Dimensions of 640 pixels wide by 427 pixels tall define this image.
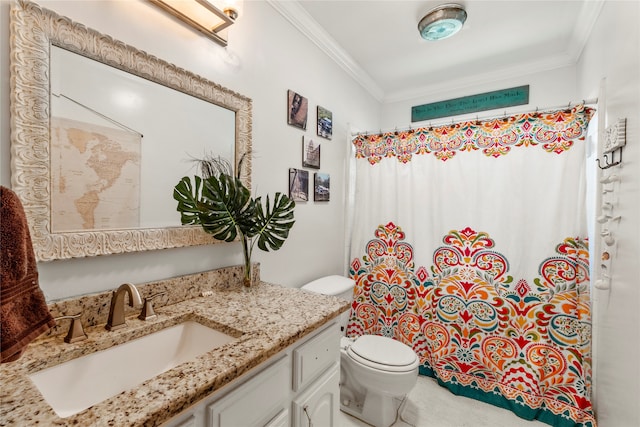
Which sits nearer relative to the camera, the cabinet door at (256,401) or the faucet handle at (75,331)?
the cabinet door at (256,401)

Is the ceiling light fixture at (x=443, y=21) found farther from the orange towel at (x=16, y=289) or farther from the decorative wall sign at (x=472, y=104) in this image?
the orange towel at (x=16, y=289)

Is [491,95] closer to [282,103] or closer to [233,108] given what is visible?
[282,103]

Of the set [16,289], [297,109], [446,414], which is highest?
[297,109]

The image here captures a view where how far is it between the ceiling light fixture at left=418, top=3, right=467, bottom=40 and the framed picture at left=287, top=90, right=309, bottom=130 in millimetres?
938

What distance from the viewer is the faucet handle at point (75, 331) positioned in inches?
32.7

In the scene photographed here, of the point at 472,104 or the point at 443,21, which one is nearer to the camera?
the point at 443,21

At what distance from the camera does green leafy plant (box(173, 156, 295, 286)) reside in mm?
1145

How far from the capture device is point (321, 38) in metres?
2.05

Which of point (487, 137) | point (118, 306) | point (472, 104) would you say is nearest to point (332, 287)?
point (118, 306)

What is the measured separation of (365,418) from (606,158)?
77.5 inches

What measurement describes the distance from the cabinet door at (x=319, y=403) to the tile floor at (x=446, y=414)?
622mm

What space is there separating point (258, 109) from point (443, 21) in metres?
1.34

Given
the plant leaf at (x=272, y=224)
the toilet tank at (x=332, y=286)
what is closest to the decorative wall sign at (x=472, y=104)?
the toilet tank at (x=332, y=286)

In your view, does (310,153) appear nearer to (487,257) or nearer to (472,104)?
(487,257)
